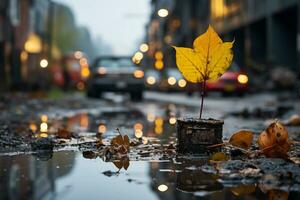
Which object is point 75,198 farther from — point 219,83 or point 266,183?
point 219,83

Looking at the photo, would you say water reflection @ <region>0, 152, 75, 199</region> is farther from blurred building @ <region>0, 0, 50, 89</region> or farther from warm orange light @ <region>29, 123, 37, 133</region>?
blurred building @ <region>0, 0, 50, 89</region>

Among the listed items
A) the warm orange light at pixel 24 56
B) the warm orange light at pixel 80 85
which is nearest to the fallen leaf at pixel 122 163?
the warm orange light at pixel 24 56

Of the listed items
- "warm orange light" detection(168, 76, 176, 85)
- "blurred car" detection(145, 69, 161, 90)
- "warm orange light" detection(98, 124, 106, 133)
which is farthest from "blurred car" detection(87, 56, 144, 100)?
"warm orange light" detection(98, 124, 106, 133)

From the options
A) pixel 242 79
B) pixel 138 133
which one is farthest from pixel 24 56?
pixel 138 133

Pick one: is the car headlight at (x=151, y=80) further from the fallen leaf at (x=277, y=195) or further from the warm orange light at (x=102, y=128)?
the fallen leaf at (x=277, y=195)

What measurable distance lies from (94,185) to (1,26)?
3173 centimetres

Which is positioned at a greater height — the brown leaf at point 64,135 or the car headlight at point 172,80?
the car headlight at point 172,80

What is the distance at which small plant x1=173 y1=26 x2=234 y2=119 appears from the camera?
6508mm

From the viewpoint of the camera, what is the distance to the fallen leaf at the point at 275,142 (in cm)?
602

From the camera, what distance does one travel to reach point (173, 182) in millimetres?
5051

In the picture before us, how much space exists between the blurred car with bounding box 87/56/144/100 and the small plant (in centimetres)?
2091

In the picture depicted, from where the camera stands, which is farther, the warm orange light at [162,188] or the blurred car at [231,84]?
the blurred car at [231,84]

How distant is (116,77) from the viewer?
27797 mm

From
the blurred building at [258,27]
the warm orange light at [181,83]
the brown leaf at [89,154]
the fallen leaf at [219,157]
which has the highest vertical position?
the blurred building at [258,27]
